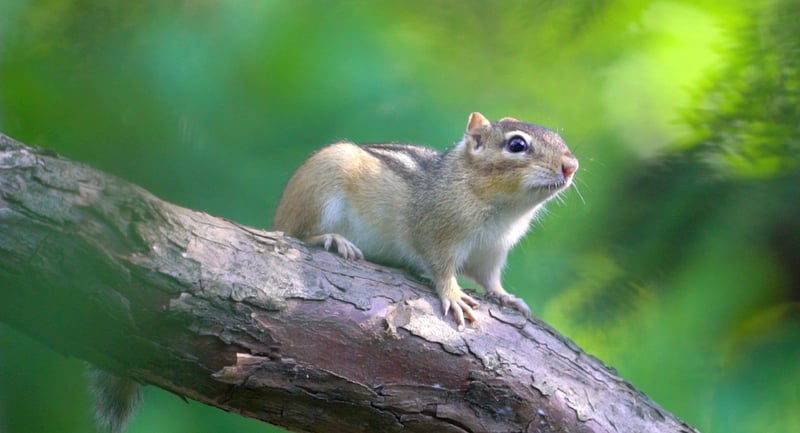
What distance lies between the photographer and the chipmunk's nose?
2.60 meters

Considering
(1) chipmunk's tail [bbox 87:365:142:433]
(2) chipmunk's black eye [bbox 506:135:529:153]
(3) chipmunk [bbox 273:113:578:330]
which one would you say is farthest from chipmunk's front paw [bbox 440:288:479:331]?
(1) chipmunk's tail [bbox 87:365:142:433]

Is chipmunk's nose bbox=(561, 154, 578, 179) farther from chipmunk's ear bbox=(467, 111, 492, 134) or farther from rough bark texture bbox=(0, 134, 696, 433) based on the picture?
rough bark texture bbox=(0, 134, 696, 433)

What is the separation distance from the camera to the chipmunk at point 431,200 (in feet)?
9.49

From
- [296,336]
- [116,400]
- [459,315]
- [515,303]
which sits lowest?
[116,400]

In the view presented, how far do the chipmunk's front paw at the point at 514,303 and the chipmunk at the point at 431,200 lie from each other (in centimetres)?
22

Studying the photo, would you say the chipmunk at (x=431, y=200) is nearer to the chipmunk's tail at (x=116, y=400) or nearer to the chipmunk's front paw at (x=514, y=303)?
the chipmunk's front paw at (x=514, y=303)

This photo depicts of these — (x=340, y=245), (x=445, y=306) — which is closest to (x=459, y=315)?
(x=445, y=306)

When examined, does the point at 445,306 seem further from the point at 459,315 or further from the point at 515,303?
the point at 515,303

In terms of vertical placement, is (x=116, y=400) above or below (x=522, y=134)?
below

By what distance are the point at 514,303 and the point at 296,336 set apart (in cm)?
93

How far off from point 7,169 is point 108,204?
1.03 meters

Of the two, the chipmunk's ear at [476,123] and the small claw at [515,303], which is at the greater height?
the chipmunk's ear at [476,123]

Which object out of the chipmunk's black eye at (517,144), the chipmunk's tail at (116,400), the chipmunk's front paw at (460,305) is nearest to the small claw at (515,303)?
the chipmunk's front paw at (460,305)

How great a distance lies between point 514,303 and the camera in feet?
8.46
